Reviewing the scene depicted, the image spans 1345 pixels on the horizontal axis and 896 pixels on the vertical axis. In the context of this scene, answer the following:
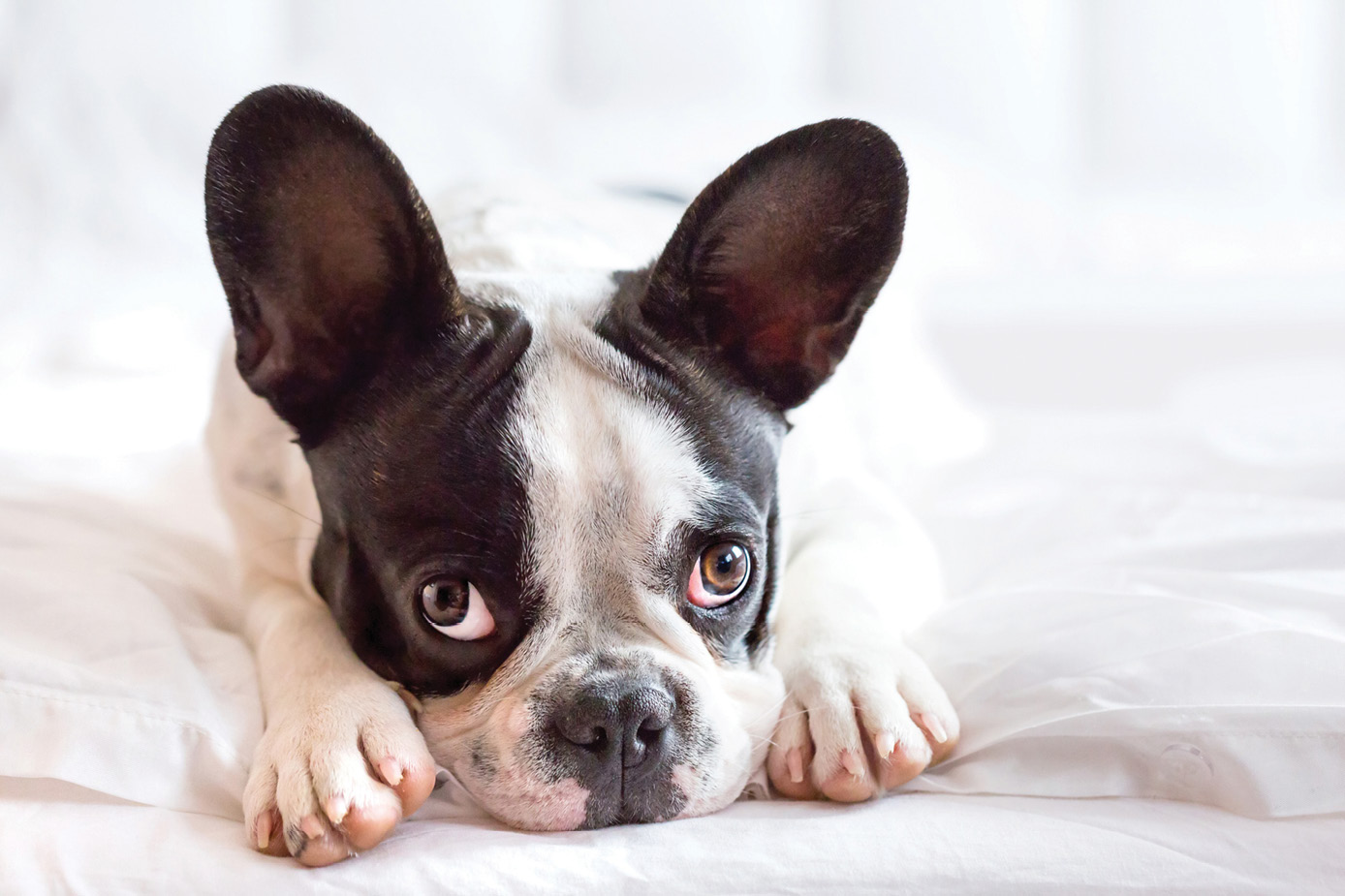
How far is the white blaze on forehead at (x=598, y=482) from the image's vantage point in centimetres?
195

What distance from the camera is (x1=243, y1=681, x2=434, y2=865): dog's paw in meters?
1.73

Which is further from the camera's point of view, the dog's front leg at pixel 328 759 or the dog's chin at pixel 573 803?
the dog's chin at pixel 573 803

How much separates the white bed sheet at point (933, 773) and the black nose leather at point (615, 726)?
0.09 metres

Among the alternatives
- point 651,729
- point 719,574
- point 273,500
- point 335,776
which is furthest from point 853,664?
point 273,500

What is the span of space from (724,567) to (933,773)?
0.48m

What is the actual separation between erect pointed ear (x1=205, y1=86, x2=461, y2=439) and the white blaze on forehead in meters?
0.29

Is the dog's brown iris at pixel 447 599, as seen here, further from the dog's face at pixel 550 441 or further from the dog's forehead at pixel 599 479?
the dog's forehead at pixel 599 479

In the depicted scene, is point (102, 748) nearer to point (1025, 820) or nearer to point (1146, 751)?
point (1025, 820)

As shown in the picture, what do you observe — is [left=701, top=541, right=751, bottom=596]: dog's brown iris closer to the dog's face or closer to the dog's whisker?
the dog's face

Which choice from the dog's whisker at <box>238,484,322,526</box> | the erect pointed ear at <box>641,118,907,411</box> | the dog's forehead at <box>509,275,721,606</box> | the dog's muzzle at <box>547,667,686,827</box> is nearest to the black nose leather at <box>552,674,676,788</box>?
the dog's muzzle at <box>547,667,686,827</box>

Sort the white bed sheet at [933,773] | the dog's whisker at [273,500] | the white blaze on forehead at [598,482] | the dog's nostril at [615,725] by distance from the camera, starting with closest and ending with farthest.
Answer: the white bed sheet at [933,773], the dog's nostril at [615,725], the white blaze on forehead at [598,482], the dog's whisker at [273,500]

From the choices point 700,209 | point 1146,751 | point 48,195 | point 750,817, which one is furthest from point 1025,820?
point 48,195

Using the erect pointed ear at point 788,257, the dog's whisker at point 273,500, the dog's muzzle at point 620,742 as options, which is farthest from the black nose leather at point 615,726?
the dog's whisker at point 273,500

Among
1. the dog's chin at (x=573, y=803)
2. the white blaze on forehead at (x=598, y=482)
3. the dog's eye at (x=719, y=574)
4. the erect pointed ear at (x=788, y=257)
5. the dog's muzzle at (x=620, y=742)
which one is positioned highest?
the erect pointed ear at (x=788, y=257)
